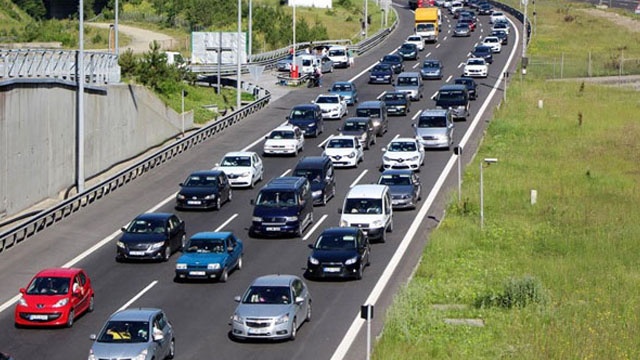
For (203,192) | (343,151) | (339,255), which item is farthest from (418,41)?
(339,255)

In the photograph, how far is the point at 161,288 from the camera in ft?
128

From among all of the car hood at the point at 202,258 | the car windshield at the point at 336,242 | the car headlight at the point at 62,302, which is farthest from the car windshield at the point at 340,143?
the car headlight at the point at 62,302

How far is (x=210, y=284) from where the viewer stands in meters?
39.6

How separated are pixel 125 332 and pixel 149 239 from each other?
38.5 feet

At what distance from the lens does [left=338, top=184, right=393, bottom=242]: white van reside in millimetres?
44688

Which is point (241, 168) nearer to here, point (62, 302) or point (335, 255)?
point (335, 255)

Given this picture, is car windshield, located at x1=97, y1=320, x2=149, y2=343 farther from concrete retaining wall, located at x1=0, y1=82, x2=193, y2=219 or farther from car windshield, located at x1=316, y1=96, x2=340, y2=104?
car windshield, located at x1=316, y1=96, x2=340, y2=104

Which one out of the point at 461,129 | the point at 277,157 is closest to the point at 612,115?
the point at 461,129

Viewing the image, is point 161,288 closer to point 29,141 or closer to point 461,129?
point 29,141

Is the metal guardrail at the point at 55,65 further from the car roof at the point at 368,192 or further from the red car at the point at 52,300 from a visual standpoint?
the red car at the point at 52,300

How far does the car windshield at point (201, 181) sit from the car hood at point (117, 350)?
20391 millimetres

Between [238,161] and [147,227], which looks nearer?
[147,227]

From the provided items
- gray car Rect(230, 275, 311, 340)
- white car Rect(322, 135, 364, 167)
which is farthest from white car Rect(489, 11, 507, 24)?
gray car Rect(230, 275, 311, 340)

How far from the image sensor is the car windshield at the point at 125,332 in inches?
1195
